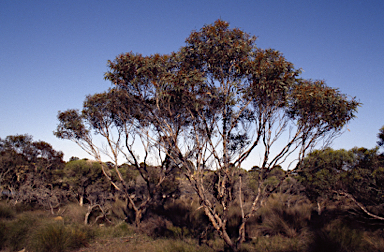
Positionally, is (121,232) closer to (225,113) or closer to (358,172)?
(225,113)

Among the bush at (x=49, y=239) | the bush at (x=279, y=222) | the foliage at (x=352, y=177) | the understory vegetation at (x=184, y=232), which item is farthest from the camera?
the foliage at (x=352, y=177)

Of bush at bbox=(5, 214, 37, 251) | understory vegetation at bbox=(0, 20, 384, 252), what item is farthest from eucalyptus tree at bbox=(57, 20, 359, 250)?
bush at bbox=(5, 214, 37, 251)

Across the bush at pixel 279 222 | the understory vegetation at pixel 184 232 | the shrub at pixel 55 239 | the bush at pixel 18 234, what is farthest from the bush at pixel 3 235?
the bush at pixel 279 222

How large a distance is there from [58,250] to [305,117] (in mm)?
10992

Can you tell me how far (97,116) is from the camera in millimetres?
15648

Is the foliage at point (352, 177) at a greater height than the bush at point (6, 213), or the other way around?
the foliage at point (352, 177)

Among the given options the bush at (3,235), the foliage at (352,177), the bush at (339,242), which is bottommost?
the bush at (3,235)

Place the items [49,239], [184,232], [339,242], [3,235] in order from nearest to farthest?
1. [339,242]
2. [49,239]
3. [3,235]
4. [184,232]

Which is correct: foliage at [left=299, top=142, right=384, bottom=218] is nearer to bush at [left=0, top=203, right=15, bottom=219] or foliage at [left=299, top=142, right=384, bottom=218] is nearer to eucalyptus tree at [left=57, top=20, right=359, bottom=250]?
eucalyptus tree at [left=57, top=20, right=359, bottom=250]

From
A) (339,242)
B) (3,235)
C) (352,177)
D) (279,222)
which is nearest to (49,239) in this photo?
(3,235)

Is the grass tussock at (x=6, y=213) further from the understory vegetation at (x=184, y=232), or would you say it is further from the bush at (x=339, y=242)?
the bush at (x=339, y=242)

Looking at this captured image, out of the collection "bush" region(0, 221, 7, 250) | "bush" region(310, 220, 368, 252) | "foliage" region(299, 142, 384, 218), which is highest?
"foliage" region(299, 142, 384, 218)

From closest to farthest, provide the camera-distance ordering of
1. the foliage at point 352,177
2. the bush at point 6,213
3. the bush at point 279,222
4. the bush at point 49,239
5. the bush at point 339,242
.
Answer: the bush at point 339,242 < the bush at point 49,239 < the bush at point 279,222 < the foliage at point 352,177 < the bush at point 6,213

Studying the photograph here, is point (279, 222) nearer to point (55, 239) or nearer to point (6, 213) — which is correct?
point (55, 239)
